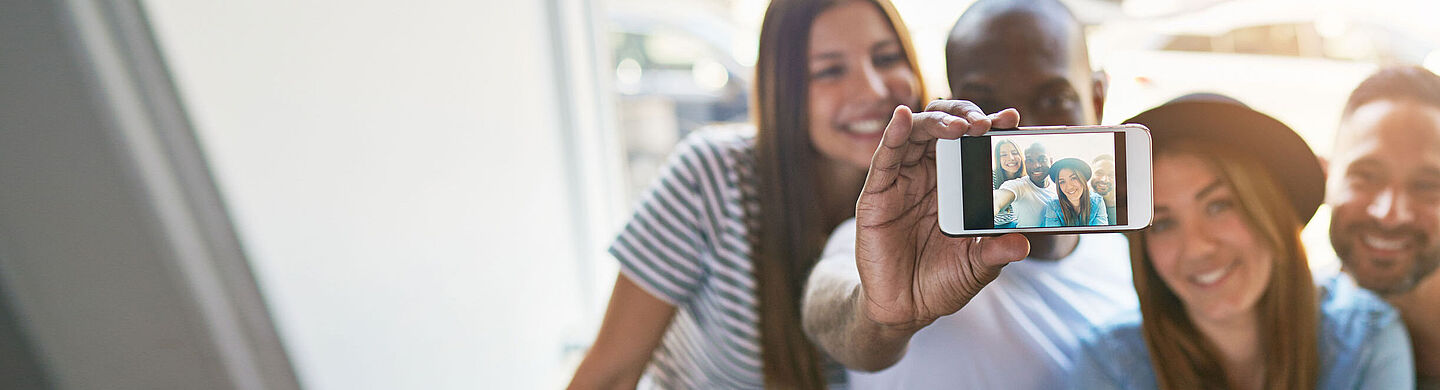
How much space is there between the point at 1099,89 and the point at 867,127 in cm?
21

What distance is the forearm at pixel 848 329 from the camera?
0.74 meters

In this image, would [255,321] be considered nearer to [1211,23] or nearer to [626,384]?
[626,384]

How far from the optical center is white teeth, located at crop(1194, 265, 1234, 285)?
760mm

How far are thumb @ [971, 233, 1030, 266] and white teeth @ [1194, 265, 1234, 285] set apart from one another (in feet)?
0.86

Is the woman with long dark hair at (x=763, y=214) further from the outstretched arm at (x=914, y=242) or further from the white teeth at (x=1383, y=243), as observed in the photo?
the white teeth at (x=1383, y=243)

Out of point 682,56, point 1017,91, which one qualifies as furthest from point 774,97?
point 682,56

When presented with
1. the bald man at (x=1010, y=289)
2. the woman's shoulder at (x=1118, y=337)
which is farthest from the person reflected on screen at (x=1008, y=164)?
the woman's shoulder at (x=1118, y=337)

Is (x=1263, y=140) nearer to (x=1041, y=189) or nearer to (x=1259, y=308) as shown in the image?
(x=1259, y=308)

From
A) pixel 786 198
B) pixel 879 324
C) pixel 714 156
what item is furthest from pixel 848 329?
pixel 714 156

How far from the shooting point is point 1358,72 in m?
0.78

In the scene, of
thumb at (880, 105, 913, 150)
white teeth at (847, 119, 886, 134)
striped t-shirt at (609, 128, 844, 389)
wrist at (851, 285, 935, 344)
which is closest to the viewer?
thumb at (880, 105, 913, 150)

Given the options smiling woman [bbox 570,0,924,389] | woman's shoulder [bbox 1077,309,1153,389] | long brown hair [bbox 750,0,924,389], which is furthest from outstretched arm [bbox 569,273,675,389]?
woman's shoulder [bbox 1077,309,1153,389]

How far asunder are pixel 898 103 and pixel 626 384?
0.46m

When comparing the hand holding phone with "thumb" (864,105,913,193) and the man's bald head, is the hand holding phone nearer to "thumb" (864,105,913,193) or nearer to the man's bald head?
"thumb" (864,105,913,193)
